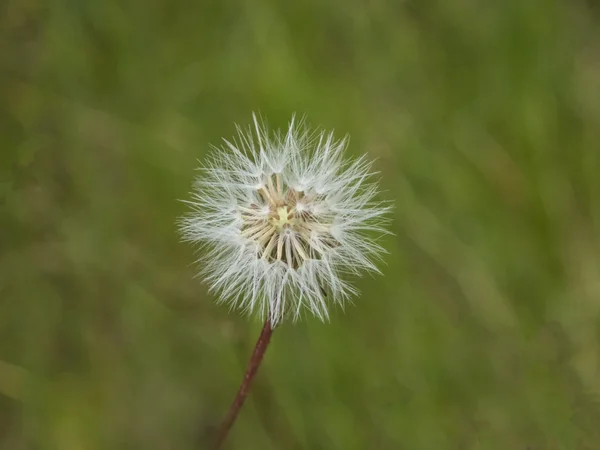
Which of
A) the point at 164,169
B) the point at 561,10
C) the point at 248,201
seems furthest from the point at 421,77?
the point at 248,201

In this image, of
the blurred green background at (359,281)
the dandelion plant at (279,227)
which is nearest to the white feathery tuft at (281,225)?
the dandelion plant at (279,227)

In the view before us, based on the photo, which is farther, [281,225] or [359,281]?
[359,281]

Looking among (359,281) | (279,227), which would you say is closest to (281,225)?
(279,227)

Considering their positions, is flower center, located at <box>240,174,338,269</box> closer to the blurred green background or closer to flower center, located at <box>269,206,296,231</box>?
flower center, located at <box>269,206,296,231</box>

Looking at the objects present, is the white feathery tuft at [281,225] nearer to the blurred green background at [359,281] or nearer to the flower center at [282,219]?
the flower center at [282,219]

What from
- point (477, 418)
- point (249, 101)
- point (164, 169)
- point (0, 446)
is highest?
point (249, 101)

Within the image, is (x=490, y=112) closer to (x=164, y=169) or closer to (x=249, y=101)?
(x=249, y=101)

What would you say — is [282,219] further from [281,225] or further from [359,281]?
[359,281]

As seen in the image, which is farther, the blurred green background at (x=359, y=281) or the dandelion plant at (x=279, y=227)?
the blurred green background at (x=359, y=281)
